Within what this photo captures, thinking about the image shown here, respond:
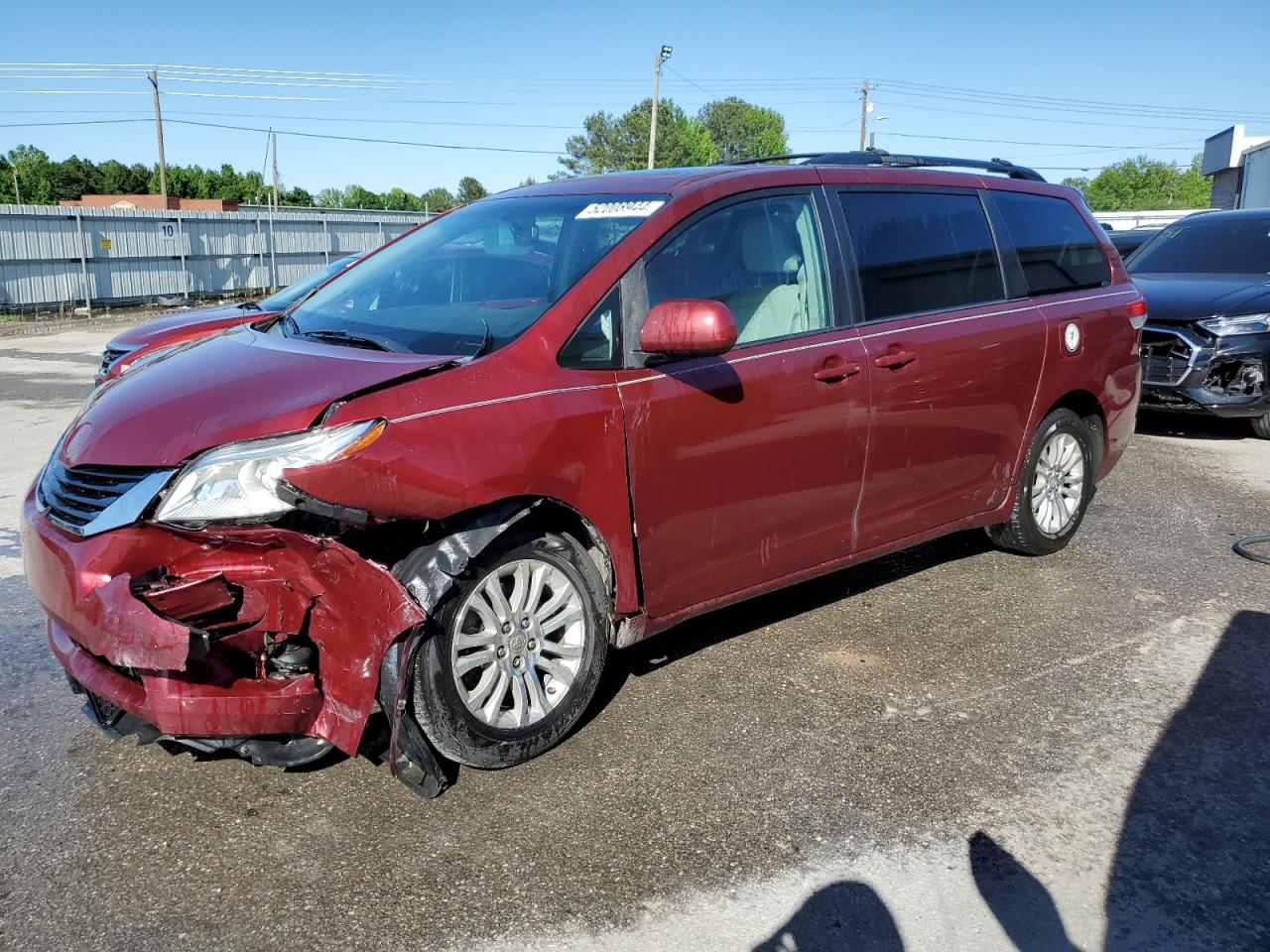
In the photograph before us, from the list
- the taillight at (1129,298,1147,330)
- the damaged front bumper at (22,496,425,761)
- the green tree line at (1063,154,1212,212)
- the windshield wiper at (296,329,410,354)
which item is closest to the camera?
the damaged front bumper at (22,496,425,761)

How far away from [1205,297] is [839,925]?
824 cm

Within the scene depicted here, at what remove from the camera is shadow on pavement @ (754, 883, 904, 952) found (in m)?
2.69

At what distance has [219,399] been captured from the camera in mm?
3230

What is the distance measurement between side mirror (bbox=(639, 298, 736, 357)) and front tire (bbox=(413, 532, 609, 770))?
0.71 metres

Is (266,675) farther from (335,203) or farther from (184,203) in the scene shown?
(335,203)

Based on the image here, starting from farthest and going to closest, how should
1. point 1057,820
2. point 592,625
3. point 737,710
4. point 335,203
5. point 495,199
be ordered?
point 335,203, point 495,199, point 737,710, point 592,625, point 1057,820

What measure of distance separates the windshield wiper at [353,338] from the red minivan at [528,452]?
0.02 meters

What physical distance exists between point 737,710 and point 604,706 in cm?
49

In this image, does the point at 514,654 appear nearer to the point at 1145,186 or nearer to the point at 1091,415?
the point at 1091,415

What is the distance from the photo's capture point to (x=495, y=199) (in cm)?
471

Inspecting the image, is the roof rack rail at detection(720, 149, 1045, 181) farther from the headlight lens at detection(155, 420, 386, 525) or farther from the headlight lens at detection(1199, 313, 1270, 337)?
Answer: the headlight lens at detection(1199, 313, 1270, 337)

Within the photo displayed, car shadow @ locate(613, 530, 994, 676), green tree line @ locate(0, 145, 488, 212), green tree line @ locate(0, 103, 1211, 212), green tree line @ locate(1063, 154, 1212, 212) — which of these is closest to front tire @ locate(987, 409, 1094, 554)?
car shadow @ locate(613, 530, 994, 676)

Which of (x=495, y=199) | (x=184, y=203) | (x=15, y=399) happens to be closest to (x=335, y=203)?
(x=184, y=203)

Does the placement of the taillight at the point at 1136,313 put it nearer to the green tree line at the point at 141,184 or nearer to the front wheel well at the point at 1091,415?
the front wheel well at the point at 1091,415
